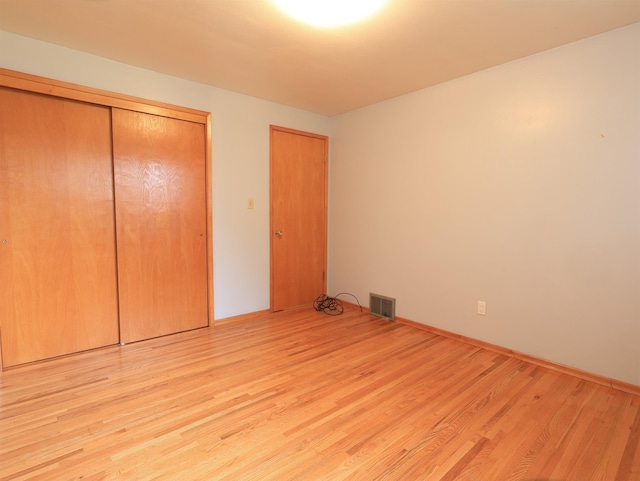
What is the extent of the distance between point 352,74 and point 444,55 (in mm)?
763

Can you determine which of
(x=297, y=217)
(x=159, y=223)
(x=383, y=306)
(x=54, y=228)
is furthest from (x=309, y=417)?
(x=297, y=217)

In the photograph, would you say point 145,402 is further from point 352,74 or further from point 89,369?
point 352,74

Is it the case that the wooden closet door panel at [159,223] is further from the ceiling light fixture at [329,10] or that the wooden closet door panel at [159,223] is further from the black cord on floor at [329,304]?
the ceiling light fixture at [329,10]

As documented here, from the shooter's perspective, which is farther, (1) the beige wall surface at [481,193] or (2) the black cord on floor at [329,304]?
(2) the black cord on floor at [329,304]

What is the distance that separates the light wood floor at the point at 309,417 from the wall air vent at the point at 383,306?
76 centimetres

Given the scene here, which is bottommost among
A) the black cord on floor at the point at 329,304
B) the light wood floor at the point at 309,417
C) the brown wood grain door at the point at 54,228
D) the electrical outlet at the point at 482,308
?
the light wood floor at the point at 309,417

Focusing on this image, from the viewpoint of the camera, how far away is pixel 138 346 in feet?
9.45

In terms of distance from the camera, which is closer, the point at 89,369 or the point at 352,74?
the point at 89,369

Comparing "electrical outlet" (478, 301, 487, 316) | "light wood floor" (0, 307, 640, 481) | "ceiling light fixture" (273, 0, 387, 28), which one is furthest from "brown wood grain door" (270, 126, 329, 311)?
"electrical outlet" (478, 301, 487, 316)

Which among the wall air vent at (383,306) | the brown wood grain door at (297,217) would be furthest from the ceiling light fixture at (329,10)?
the wall air vent at (383,306)

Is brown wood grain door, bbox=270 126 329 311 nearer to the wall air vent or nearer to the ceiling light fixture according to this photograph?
the wall air vent

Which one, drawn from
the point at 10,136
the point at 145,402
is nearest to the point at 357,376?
the point at 145,402

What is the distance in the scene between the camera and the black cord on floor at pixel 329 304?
399 centimetres

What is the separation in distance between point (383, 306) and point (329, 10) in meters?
2.83
